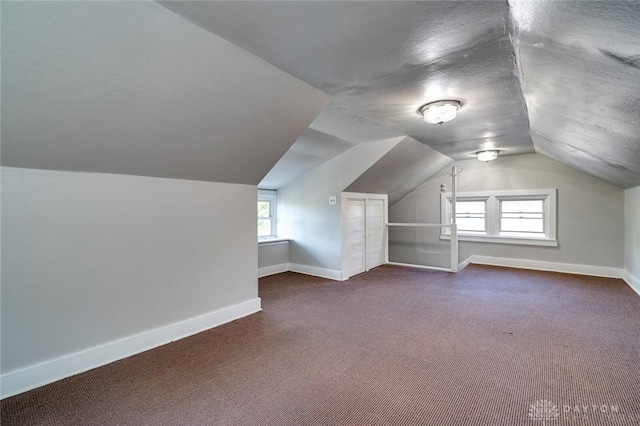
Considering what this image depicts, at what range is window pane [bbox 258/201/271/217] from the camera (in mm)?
5934

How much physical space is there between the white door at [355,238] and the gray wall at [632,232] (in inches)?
158

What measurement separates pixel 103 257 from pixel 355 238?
154 inches

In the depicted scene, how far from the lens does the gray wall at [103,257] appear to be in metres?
2.00

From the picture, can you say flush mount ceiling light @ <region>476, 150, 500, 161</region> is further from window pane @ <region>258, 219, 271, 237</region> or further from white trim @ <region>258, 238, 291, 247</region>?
window pane @ <region>258, 219, 271, 237</region>

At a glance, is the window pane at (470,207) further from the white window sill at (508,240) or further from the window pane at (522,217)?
the white window sill at (508,240)

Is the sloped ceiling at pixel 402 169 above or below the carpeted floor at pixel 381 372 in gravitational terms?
above

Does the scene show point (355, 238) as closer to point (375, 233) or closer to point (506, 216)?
point (375, 233)

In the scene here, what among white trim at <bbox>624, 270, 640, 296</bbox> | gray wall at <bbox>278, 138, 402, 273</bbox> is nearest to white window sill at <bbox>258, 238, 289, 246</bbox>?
gray wall at <bbox>278, 138, 402, 273</bbox>

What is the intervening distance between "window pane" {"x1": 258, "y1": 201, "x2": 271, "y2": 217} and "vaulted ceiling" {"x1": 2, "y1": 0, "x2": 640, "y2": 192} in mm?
2810

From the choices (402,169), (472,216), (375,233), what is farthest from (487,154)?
(375,233)

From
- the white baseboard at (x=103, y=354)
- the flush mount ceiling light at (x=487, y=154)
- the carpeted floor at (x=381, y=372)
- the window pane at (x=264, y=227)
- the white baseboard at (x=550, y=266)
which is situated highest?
the flush mount ceiling light at (x=487, y=154)

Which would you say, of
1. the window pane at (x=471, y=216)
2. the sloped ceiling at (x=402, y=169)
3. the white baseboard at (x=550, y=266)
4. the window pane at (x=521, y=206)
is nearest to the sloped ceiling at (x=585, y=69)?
the sloped ceiling at (x=402, y=169)

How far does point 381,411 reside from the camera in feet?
5.76

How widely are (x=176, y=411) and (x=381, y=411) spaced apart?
1287mm
